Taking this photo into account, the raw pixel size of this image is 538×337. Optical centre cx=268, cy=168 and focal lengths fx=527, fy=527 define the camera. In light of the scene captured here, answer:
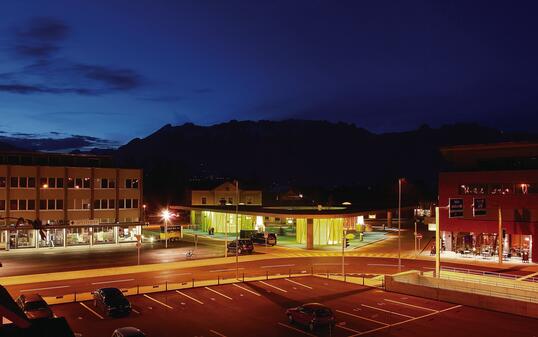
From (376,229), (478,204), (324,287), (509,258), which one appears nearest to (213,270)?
(324,287)

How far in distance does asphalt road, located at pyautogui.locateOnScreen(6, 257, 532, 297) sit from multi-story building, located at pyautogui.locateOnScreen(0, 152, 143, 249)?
2060 centimetres

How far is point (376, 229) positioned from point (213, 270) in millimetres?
49259

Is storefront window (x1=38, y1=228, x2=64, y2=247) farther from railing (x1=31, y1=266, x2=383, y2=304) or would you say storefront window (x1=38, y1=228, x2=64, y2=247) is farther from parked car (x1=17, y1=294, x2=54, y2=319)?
parked car (x1=17, y1=294, x2=54, y2=319)

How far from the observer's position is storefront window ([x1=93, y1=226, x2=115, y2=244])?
2591 inches

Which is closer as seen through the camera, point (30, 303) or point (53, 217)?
point (30, 303)

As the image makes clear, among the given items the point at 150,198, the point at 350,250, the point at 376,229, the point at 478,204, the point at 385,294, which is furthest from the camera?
the point at 150,198

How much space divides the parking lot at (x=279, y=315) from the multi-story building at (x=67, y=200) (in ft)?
103

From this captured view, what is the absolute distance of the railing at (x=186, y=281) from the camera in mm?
36281

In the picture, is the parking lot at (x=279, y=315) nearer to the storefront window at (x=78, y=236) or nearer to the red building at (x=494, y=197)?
the red building at (x=494, y=197)

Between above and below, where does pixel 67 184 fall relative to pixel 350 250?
above

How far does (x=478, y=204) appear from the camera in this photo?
133ft

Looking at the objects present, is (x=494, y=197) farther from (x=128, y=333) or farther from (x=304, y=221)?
(x=128, y=333)

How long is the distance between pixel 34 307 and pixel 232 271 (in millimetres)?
20409

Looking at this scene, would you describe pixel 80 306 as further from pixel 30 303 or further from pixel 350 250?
pixel 350 250
